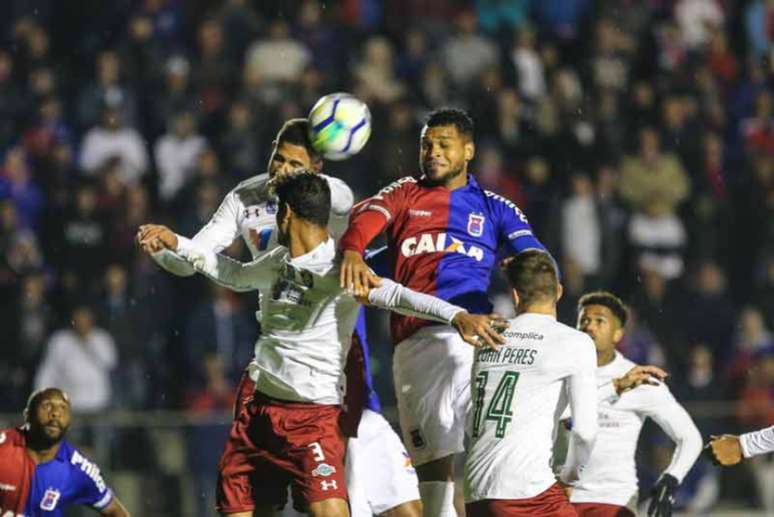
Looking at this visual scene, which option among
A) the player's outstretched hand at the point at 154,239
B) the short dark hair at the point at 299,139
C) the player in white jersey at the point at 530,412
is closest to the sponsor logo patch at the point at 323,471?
the player in white jersey at the point at 530,412

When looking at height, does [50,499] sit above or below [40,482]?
below

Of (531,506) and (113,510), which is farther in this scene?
(113,510)

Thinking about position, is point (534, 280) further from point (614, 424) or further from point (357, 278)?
point (614, 424)

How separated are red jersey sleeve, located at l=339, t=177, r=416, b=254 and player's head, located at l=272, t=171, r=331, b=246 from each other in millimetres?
188

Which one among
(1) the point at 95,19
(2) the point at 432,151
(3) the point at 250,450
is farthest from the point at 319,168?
(1) the point at 95,19

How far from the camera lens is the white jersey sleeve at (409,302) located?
27.9 ft

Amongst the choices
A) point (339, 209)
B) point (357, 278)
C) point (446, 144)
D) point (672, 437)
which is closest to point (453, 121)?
point (446, 144)

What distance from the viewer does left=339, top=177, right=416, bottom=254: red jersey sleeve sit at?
8875mm

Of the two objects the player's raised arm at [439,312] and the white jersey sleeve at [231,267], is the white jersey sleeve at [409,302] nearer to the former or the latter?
the player's raised arm at [439,312]

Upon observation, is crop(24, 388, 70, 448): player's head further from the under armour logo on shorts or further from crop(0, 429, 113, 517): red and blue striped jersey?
the under armour logo on shorts

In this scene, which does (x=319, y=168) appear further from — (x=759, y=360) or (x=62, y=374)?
(x=759, y=360)

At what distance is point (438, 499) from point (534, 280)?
1.63 m

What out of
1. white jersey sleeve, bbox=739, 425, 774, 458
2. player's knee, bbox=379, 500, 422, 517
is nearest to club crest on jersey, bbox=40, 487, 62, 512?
player's knee, bbox=379, 500, 422, 517

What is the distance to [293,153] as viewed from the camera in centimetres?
950
